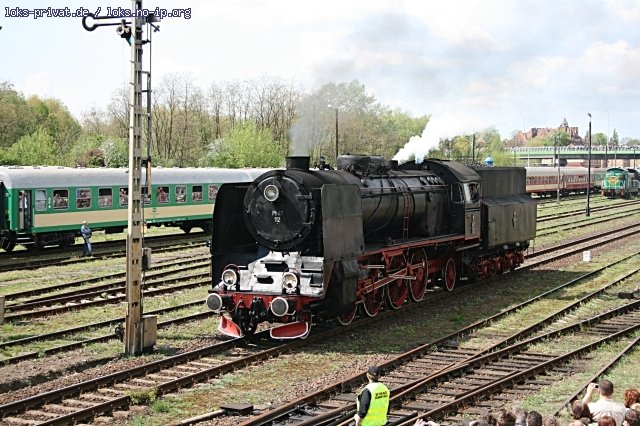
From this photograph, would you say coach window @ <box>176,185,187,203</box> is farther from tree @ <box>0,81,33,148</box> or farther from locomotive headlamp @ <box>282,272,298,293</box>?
tree @ <box>0,81,33,148</box>

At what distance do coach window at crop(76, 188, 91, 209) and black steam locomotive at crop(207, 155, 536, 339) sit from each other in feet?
45.2

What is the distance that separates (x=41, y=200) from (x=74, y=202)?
1474 mm

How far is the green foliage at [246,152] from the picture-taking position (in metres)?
57.4

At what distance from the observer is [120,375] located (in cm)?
1247

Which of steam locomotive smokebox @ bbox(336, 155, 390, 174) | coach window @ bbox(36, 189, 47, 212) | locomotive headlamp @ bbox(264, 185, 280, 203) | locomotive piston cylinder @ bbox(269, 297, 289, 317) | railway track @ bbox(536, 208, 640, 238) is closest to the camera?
locomotive piston cylinder @ bbox(269, 297, 289, 317)

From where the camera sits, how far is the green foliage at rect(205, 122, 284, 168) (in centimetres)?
5744

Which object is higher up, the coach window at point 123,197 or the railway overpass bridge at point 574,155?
the railway overpass bridge at point 574,155

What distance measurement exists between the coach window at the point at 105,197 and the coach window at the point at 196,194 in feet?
15.4

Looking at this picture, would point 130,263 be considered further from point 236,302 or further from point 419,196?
point 419,196

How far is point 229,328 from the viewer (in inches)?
608

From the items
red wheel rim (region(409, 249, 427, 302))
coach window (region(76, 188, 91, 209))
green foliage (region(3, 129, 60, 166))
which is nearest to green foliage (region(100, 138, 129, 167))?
green foliage (region(3, 129, 60, 166))

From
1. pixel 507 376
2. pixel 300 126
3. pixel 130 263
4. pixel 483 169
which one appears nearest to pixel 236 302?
pixel 130 263

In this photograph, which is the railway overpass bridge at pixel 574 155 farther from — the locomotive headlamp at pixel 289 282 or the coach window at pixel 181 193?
the locomotive headlamp at pixel 289 282

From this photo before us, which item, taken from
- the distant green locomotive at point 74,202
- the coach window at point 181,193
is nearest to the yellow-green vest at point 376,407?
the distant green locomotive at point 74,202
